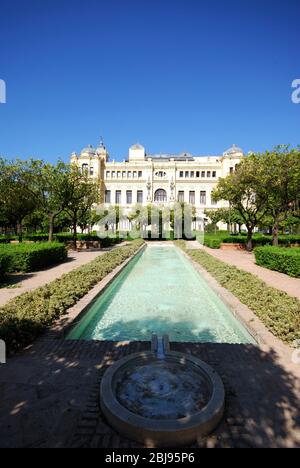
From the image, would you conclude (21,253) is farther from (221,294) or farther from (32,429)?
(32,429)

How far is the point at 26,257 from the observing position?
1097cm

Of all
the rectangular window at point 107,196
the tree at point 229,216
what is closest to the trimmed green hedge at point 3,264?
the tree at point 229,216

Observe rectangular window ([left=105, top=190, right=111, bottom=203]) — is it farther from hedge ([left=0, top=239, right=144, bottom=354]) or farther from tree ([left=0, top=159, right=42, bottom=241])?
hedge ([left=0, top=239, right=144, bottom=354])

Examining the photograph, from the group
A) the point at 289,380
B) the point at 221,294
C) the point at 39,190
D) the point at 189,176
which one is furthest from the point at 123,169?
the point at 289,380

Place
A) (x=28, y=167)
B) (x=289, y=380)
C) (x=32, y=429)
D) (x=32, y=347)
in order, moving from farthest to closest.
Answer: (x=28, y=167), (x=32, y=347), (x=289, y=380), (x=32, y=429)

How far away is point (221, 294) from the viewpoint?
290 inches

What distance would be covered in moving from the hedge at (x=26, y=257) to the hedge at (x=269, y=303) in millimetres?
7665

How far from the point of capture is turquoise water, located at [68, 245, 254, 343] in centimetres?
542

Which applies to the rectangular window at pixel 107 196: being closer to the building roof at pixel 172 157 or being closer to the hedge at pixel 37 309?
the building roof at pixel 172 157

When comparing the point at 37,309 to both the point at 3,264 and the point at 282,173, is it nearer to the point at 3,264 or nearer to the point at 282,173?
the point at 3,264

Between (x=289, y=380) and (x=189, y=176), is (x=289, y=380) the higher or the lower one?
the lower one

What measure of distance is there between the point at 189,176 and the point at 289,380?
58154 millimetres

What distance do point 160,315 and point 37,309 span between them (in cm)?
290

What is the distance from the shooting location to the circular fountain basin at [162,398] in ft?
7.91
